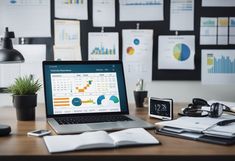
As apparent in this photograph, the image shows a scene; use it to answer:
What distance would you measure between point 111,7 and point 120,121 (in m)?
1.07

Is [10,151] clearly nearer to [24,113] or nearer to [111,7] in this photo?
[24,113]

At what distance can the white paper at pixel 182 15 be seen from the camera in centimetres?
229

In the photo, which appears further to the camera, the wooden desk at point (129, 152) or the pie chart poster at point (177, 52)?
the pie chart poster at point (177, 52)

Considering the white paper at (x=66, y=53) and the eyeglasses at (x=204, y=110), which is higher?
the white paper at (x=66, y=53)

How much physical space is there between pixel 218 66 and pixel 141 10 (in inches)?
24.9

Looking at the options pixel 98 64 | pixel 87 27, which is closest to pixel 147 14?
pixel 87 27

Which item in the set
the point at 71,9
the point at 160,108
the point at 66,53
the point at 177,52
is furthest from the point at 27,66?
the point at 160,108

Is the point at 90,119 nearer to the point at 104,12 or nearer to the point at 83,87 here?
the point at 83,87

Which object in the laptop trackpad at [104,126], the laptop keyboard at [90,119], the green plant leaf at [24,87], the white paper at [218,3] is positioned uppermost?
the white paper at [218,3]

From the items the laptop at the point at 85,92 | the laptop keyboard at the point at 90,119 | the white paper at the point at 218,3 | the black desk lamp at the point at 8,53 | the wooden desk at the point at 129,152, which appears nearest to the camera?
the wooden desk at the point at 129,152

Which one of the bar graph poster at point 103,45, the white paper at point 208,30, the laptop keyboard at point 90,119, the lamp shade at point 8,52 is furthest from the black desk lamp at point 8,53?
the white paper at point 208,30

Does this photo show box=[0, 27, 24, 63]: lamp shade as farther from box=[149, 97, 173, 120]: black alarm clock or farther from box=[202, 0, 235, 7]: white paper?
Result: box=[202, 0, 235, 7]: white paper

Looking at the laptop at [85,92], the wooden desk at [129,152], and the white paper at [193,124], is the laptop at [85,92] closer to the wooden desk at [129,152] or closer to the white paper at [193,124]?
the white paper at [193,124]

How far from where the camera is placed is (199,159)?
1.01 m
